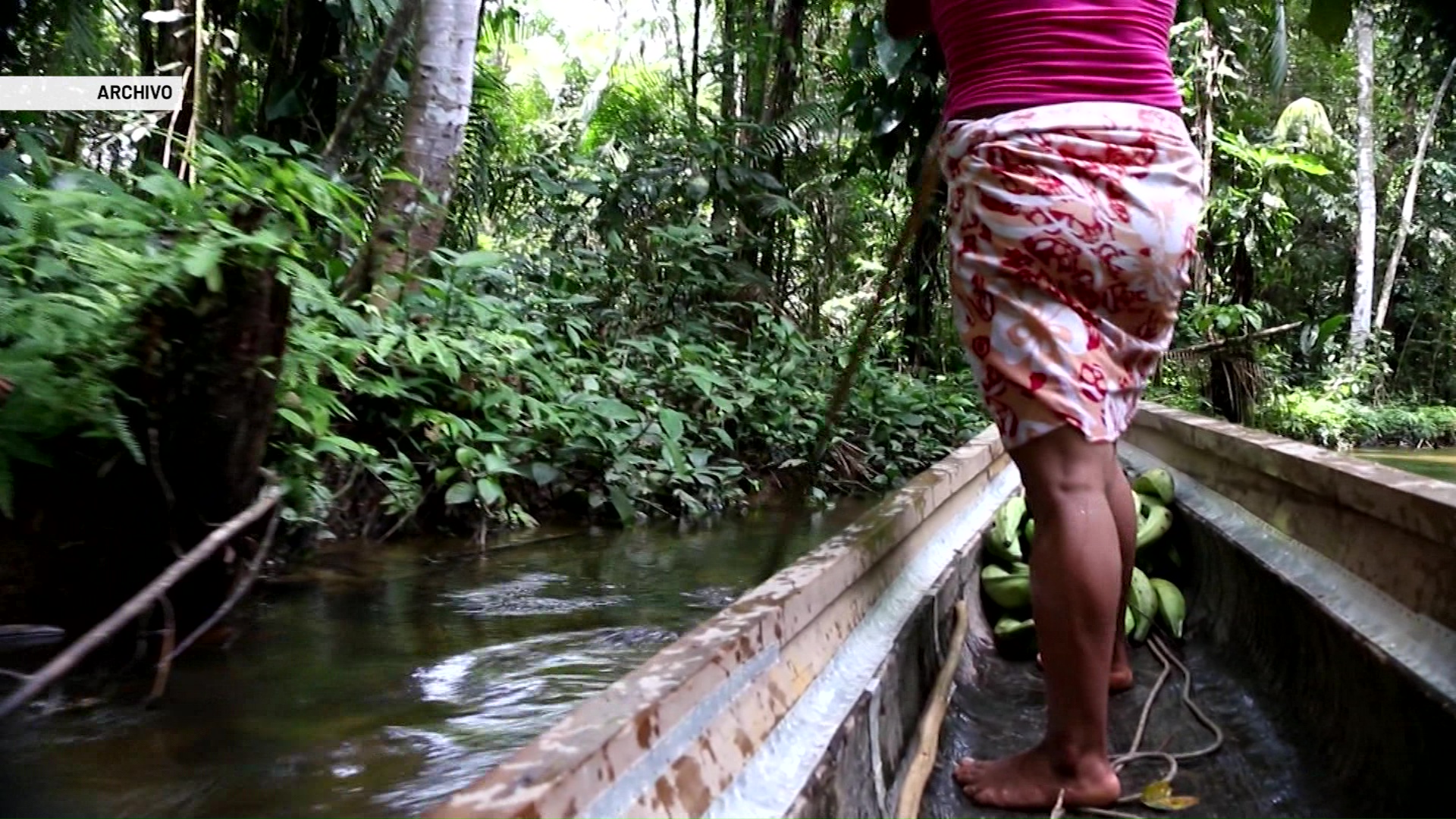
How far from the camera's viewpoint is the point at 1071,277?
133 cm

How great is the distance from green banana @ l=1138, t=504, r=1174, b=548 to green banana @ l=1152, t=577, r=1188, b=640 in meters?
0.18

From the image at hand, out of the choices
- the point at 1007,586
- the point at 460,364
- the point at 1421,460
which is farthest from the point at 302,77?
the point at 1421,460

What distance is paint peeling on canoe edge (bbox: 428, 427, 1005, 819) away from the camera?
0.60 m

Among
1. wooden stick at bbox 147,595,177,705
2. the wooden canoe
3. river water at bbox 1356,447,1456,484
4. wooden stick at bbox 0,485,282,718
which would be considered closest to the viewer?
the wooden canoe

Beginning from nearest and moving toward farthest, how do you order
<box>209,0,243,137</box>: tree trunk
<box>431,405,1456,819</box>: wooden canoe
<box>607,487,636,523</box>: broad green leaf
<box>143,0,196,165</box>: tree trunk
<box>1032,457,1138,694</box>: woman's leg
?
<box>431,405,1456,819</box>: wooden canoe, <box>1032,457,1138,694</box>: woman's leg, <box>143,0,196,165</box>: tree trunk, <box>607,487,636,523</box>: broad green leaf, <box>209,0,243,137</box>: tree trunk

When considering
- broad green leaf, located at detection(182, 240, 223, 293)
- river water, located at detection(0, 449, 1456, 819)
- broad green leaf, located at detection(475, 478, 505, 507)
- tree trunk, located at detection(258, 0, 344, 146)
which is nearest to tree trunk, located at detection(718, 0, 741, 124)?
tree trunk, located at detection(258, 0, 344, 146)

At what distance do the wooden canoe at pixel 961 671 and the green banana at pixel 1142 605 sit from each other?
94 millimetres

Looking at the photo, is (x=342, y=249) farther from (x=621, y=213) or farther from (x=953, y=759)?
(x=953, y=759)

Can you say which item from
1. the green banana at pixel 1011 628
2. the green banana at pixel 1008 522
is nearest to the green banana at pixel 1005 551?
the green banana at pixel 1008 522

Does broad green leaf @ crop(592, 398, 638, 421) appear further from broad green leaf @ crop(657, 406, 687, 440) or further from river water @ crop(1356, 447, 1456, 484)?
river water @ crop(1356, 447, 1456, 484)

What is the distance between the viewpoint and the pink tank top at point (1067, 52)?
1.36m

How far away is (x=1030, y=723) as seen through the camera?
179cm

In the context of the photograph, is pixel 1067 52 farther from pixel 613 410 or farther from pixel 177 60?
pixel 177 60

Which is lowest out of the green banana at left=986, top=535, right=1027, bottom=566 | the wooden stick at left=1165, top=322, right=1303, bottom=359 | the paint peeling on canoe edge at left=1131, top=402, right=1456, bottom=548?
the green banana at left=986, top=535, right=1027, bottom=566
